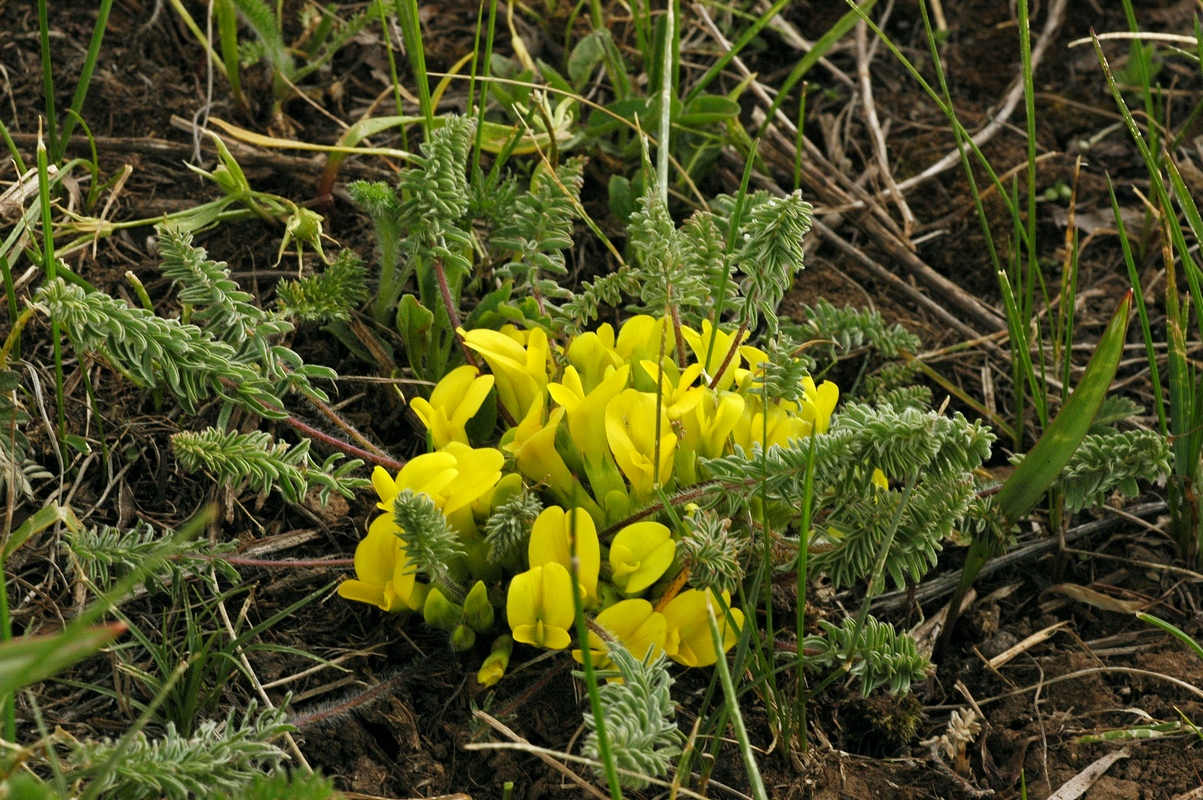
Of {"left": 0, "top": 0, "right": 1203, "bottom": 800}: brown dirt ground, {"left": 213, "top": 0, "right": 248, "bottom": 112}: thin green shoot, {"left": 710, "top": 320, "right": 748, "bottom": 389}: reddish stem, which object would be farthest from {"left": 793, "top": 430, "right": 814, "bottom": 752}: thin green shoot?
{"left": 213, "top": 0, "right": 248, "bottom": 112}: thin green shoot

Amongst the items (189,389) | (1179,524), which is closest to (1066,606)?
(1179,524)

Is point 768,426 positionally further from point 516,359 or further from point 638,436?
point 516,359

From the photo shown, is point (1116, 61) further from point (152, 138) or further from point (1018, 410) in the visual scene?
point (152, 138)

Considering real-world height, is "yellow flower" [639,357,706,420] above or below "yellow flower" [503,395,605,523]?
above

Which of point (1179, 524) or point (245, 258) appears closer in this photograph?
point (1179, 524)

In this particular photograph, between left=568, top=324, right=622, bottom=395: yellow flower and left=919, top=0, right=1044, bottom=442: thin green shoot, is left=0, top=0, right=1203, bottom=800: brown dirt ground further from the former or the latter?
left=568, top=324, right=622, bottom=395: yellow flower

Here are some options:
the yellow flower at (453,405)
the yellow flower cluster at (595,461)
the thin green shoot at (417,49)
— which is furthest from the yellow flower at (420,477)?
the thin green shoot at (417,49)
